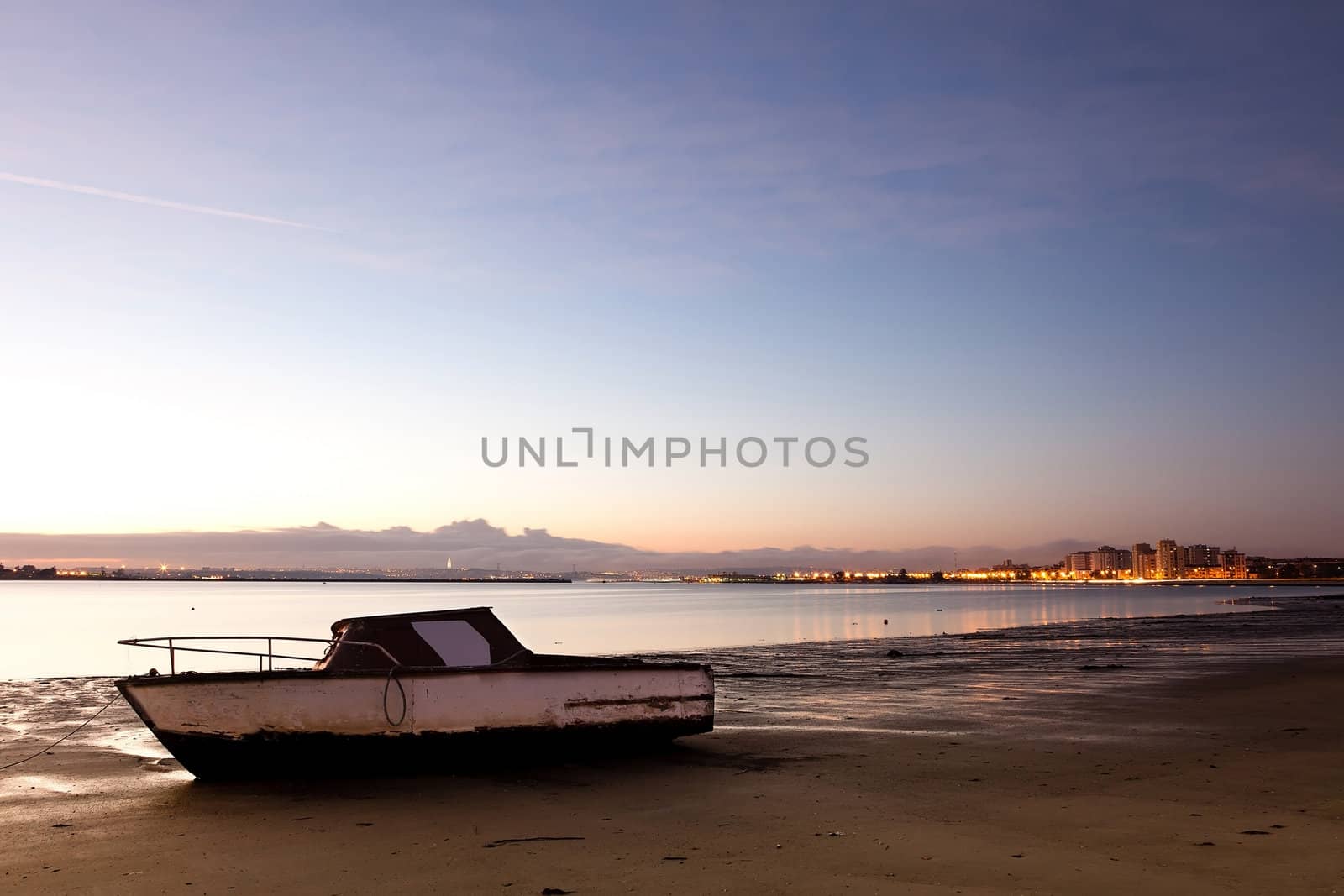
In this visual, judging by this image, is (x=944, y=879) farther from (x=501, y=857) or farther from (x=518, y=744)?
(x=518, y=744)

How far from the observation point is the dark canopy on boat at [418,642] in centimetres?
1316

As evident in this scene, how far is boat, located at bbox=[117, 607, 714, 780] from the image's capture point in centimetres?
1160

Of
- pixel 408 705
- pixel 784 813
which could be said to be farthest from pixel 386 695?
pixel 784 813

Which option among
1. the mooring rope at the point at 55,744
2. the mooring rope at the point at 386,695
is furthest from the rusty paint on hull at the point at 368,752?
the mooring rope at the point at 55,744

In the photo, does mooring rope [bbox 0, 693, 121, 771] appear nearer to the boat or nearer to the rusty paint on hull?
the boat

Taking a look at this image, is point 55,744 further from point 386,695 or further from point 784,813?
point 784,813

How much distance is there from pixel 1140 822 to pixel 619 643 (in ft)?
134

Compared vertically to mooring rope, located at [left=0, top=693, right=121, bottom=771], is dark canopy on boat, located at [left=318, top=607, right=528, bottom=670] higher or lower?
higher

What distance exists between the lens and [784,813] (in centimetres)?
970

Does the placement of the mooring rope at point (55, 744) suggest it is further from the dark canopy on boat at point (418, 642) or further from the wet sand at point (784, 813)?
the dark canopy on boat at point (418, 642)

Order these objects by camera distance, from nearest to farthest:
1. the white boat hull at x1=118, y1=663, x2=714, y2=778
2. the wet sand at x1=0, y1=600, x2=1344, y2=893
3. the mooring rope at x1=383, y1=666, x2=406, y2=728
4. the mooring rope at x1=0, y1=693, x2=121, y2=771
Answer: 1. the wet sand at x1=0, y1=600, x2=1344, y2=893
2. the white boat hull at x1=118, y1=663, x2=714, y2=778
3. the mooring rope at x1=383, y1=666, x2=406, y2=728
4. the mooring rope at x1=0, y1=693, x2=121, y2=771

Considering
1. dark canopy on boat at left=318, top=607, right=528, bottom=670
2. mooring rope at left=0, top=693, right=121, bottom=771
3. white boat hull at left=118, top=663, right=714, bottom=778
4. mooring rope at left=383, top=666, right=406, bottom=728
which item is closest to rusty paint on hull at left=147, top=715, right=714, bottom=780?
white boat hull at left=118, top=663, right=714, bottom=778

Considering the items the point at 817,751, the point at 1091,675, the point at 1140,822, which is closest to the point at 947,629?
the point at 1091,675

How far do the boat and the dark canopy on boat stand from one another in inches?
0.6
